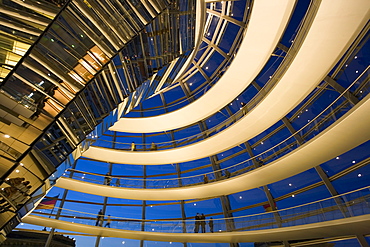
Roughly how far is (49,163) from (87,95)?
1576 mm

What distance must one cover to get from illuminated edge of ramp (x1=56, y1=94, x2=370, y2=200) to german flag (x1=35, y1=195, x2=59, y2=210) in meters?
1.37

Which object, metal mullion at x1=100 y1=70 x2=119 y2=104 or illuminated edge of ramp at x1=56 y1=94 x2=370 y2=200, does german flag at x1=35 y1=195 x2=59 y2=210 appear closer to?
illuminated edge of ramp at x1=56 y1=94 x2=370 y2=200

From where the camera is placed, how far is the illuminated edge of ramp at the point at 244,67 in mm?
8492

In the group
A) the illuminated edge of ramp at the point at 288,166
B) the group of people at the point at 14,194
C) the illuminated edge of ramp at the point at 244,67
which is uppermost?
the illuminated edge of ramp at the point at 244,67

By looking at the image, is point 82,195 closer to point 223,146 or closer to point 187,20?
point 223,146

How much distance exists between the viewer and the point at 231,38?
13.6m

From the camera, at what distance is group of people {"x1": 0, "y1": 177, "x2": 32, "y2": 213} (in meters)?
4.51

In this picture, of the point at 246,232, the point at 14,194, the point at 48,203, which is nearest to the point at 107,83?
the point at 14,194

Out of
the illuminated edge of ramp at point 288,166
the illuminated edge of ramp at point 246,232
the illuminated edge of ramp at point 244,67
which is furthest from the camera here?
the illuminated edge of ramp at point 246,232

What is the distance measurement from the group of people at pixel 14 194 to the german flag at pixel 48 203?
37.1 feet

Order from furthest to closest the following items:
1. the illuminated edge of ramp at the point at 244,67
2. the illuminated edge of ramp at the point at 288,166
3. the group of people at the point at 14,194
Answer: the illuminated edge of ramp at the point at 288,166 → the illuminated edge of ramp at the point at 244,67 → the group of people at the point at 14,194

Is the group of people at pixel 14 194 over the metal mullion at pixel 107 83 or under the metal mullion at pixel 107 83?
under

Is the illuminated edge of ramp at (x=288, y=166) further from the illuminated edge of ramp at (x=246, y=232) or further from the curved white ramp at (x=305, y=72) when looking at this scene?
the illuminated edge of ramp at (x=246, y=232)

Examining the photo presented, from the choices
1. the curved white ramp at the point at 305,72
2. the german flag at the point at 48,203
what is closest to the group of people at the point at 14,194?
the curved white ramp at the point at 305,72
